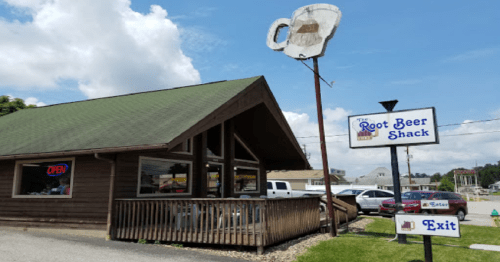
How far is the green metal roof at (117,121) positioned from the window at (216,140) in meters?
1.69

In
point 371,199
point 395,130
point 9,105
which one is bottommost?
point 371,199

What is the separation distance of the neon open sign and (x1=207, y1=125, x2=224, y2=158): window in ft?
18.6

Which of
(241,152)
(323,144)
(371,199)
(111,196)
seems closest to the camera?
(111,196)

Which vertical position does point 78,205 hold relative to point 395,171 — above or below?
below

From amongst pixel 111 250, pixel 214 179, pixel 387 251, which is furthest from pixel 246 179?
pixel 387 251

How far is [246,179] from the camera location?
18.3 meters

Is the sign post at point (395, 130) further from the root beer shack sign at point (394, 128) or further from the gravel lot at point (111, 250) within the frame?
the gravel lot at point (111, 250)

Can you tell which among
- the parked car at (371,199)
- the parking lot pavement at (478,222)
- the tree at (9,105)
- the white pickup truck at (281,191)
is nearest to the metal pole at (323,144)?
the parking lot pavement at (478,222)

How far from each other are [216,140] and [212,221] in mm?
6509

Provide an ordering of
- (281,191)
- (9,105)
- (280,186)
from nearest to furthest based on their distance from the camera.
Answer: (281,191) < (280,186) < (9,105)

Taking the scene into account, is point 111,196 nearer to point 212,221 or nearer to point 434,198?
point 212,221

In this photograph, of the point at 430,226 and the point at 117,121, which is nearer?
the point at 430,226

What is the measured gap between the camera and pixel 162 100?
15.8 metres

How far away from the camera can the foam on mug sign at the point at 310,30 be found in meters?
12.3
